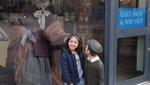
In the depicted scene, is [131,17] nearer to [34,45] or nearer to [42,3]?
[42,3]

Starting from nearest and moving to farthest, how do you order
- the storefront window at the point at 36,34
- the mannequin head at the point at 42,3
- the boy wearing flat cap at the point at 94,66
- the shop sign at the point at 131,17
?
the boy wearing flat cap at the point at 94,66 → the storefront window at the point at 36,34 → the mannequin head at the point at 42,3 → the shop sign at the point at 131,17

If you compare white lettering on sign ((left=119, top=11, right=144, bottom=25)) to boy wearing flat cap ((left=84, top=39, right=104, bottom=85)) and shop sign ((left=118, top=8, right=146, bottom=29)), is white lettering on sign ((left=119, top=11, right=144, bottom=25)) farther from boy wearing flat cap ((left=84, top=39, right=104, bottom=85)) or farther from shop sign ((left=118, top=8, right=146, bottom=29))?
boy wearing flat cap ((left=84, top=39, right=104, bottom=85))

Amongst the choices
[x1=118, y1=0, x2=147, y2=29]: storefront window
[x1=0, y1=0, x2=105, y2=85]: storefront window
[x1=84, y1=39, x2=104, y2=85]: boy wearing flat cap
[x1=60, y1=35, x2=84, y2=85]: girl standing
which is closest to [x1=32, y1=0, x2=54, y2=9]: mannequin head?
[x1=0, y1=0, x2=105, y2=85]: storefront window

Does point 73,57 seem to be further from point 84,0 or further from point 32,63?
point 84,0

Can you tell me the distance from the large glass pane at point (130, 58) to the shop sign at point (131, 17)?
0.85 ft

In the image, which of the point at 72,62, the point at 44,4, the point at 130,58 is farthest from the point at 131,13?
the point at 72,62

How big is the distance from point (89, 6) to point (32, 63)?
50.2 inches

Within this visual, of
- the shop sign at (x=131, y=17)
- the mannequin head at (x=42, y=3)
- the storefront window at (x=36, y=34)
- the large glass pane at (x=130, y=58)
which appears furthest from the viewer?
the large glass pane at (x=130, y=58)

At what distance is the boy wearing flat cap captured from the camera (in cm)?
262

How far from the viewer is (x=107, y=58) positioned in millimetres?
3771

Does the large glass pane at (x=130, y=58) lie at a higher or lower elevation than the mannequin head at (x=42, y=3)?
lower

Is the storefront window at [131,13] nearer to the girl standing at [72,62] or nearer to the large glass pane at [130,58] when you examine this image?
the large glass pane at [130,58]

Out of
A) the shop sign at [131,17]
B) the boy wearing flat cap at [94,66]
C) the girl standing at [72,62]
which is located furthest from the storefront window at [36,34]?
the boy wearing flat cap at [94,66]

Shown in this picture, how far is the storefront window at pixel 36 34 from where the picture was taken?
3.06m
